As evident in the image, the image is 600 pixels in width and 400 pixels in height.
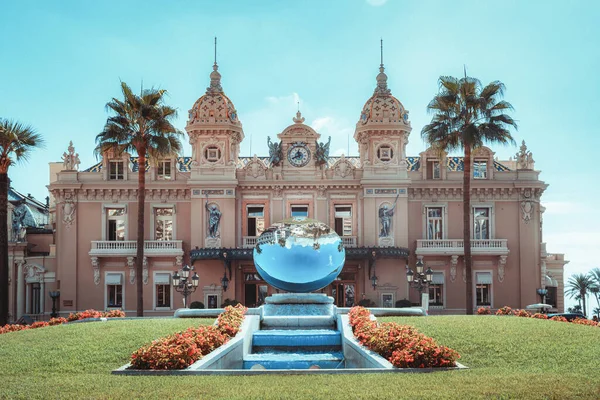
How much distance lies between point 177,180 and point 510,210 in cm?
2141

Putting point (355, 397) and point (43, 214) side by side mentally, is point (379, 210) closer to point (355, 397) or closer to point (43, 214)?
Answer: point (43, 214)

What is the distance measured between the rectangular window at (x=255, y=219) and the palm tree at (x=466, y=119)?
39.7 ft

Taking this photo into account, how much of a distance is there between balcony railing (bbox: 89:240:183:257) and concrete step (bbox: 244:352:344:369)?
24.8 m

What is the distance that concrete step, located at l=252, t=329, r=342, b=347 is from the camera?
22781 millimetres

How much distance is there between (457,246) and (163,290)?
18.7 meters

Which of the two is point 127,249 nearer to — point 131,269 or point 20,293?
point 131,269

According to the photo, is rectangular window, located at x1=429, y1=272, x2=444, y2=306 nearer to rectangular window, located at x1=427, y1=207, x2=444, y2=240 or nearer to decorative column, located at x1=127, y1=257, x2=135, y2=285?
rectangular window, located at x1=427, y1=207, x2=444, y2=240

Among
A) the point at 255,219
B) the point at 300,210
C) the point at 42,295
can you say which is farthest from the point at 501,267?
the point at 42,295

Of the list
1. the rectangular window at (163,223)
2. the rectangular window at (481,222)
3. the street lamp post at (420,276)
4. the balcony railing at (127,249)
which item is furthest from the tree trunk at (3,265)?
the rectangular window at (481,222)

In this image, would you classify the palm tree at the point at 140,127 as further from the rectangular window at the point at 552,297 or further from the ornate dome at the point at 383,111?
the rectangular window at the point at 552,297

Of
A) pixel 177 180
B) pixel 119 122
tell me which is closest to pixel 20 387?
pixel 119 122

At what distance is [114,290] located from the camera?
153ft

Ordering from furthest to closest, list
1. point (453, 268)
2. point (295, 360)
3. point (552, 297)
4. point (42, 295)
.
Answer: point (552, 297) → point (42, 295) → point (453, 268) → point (295, 360)

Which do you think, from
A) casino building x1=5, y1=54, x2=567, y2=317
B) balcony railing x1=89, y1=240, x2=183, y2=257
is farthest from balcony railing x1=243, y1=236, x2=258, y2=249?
balcony railing x1=89, y1=240, x2=183, y2=257
